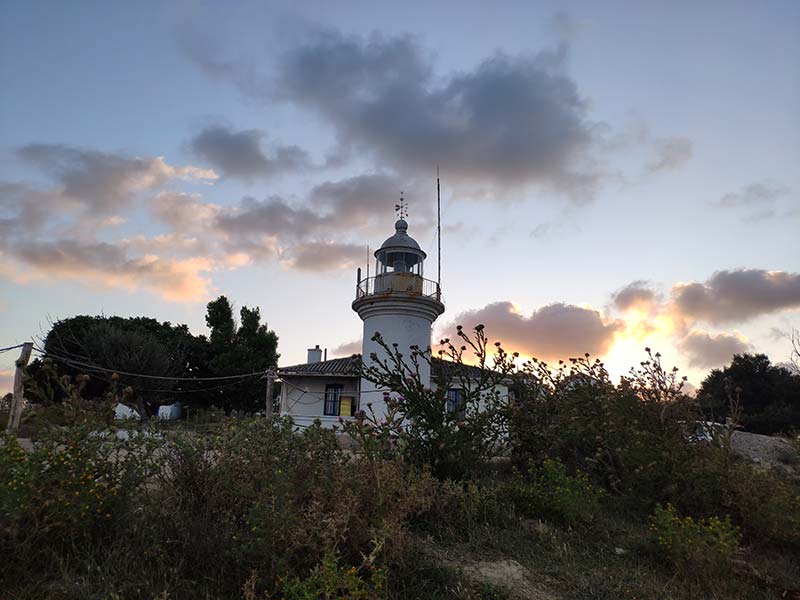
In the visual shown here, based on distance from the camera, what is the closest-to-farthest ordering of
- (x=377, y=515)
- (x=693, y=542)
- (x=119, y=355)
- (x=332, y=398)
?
(x=377, y=515) → (x=693, y=542) → (x=332, y=398) → (x=119, y=355)

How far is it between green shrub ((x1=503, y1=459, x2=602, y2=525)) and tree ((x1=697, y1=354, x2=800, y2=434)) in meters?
26.7

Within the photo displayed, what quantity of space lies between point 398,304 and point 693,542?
13.1 metres

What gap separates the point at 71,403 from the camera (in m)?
5.84

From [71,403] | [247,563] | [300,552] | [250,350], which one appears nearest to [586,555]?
[300,552]

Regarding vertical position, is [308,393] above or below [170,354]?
below

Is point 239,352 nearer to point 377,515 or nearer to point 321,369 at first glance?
point 321,369

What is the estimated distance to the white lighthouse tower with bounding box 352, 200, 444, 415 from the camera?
18.2 metres

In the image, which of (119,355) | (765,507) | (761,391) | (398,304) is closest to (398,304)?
(398,304)

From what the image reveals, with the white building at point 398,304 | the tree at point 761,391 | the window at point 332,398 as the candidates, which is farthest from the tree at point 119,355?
the tree at point 761,391

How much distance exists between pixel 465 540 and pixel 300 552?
217 cm

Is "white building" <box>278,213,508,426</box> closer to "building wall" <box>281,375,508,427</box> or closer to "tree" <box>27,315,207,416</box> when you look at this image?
"building wall" <box>281,375,508,427</box>

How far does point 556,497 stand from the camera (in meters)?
6.80

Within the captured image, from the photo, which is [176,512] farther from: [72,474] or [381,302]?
[381,302]

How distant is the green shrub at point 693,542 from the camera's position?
559cm
